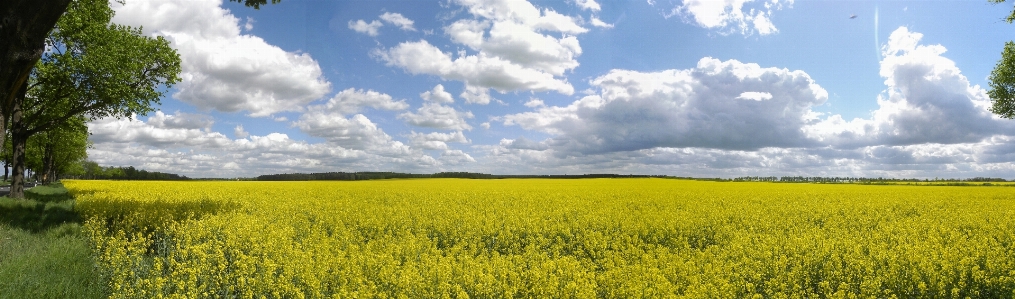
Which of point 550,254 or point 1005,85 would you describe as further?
point 1005,85

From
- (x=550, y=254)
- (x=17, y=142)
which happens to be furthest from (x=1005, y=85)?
(x=17, y=142)

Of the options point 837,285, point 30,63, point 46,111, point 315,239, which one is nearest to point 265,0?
point 30,63

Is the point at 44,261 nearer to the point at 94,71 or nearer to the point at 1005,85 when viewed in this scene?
the point at 94,71

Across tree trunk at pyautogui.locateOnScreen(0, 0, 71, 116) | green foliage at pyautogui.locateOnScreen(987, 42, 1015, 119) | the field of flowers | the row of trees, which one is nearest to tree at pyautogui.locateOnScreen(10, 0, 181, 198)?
the row of trees

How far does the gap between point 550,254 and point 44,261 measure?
9.94 m

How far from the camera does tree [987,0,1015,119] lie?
28.4 m

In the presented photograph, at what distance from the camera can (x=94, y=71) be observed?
61.8 ft

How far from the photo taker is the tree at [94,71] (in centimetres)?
1912

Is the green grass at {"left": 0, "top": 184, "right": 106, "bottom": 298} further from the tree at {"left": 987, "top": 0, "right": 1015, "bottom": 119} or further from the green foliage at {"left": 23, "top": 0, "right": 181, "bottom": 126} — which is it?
the tree at {"left": 987, "top": 0, "right": 1015, "bottom": 119}

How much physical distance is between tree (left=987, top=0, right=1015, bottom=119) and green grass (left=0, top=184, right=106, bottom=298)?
3996cm

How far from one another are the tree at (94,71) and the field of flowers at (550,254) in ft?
15.2

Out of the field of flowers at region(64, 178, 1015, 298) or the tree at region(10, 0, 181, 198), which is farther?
the tree at region(10, 0, 181, 198)

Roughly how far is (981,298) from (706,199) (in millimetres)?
13902

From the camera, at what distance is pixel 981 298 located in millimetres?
8242
